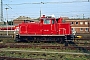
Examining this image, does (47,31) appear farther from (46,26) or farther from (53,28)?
(53,28)

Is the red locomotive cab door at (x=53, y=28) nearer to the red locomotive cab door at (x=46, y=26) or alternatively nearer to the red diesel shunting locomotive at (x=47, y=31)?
the red diesel shunting locomotive at (x=47, y=31)

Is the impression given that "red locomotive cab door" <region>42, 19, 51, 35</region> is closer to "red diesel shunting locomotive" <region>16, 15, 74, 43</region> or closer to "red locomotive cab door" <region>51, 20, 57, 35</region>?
"red diesel shunting locomotive" <region>16, 15, 74, 43</region>

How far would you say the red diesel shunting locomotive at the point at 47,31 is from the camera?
1919cm

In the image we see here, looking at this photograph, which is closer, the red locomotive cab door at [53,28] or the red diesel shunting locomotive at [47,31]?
the red diesel shunting locomotive at [47,31]

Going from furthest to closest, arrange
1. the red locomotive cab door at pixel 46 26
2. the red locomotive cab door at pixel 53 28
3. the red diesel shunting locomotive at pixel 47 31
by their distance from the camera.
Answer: the red locomotive cab door at pixel 46 26, the red locomotive cab door at pixel 53 28, the red diesel shunting locomotive at pixel 47 31

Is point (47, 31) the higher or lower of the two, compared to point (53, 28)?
lower

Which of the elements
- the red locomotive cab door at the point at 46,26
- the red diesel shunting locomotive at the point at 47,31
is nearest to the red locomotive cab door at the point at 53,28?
the red diesel shunting locomotive at the point at 47,31

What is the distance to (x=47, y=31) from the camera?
1966cm

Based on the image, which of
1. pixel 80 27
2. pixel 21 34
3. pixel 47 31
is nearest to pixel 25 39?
pixel 21 34

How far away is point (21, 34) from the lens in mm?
19859

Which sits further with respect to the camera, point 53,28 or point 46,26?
point 46,26

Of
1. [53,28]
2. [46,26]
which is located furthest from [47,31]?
[53,28]

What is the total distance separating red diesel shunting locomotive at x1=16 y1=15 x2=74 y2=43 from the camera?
19.2 m

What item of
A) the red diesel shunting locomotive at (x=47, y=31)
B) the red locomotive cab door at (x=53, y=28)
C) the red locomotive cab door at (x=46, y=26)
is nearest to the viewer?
the red diesel shunting locomotive at (x=47, y=31)
